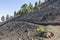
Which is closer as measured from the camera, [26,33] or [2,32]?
[26,33]

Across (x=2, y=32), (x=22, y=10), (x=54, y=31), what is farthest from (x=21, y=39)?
(x=22, y=10)

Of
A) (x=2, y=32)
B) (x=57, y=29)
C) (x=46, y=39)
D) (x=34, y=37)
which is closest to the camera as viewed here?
(x=46, y=39)

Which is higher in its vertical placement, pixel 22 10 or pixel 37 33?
pixel 22 10

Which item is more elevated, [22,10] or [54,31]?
[22,10]

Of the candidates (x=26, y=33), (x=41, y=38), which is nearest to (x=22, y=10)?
(x=26, y=33)

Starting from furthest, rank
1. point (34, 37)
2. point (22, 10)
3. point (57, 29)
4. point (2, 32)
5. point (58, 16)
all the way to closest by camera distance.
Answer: point (22, 10) < point (58, 16) < point (2, 32) < point (57, 29) < point (34, 37)

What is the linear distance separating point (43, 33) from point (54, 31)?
15.7 feet

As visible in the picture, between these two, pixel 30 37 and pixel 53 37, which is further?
pixel 30 37

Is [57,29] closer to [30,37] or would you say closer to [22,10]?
[30,37]

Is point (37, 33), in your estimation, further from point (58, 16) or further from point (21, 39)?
point (58, 16)

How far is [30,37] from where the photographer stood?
57906mm

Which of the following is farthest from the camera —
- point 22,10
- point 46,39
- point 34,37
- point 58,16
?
point 22,10

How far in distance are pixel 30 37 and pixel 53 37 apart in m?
8.16

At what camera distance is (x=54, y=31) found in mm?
58312
